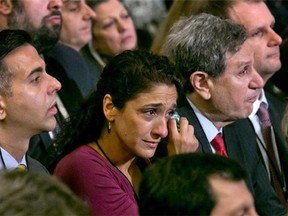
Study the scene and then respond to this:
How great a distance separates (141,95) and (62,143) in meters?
0.38

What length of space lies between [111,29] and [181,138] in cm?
240

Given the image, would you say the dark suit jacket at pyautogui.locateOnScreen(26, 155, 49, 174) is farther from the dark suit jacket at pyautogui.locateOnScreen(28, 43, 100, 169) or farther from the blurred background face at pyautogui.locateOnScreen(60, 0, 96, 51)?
the blurred background face at pyautogui.locateOnScreen(60, 0, 96, 51)

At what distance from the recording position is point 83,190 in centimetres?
376

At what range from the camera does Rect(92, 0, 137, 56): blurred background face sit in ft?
20.9

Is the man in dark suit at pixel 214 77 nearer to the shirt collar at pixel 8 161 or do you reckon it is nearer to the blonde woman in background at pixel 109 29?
the shirt collar at pixel 8 161

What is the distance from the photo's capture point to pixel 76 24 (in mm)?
5840

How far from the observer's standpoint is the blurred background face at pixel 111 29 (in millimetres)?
6355

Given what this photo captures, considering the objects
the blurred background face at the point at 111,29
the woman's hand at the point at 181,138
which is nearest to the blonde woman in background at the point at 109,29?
the blurred background face at the point at 111,29

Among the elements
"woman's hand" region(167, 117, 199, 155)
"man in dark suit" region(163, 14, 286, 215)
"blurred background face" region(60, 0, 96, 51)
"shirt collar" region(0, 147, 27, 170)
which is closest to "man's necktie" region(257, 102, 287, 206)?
"man in dark suit" region(163, 14, 286, 215)

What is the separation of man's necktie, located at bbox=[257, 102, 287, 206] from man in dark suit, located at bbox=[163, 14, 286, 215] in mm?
320

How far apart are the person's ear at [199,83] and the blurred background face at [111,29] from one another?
202 cm

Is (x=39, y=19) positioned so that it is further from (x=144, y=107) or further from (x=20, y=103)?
(x=144, y=107)

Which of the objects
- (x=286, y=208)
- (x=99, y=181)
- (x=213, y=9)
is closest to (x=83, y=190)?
(x=99, y=181)

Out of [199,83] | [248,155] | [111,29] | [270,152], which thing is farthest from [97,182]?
[111,29]
